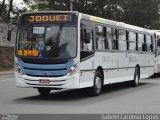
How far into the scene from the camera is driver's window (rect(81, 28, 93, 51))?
15.8m

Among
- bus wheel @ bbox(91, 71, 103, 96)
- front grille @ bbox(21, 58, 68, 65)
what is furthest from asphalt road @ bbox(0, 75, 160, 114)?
front grille @ bbox(21, 58, 68, 65)

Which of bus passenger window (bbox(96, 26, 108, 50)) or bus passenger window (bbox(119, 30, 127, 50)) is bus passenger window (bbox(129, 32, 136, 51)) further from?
bus passenger window (bbox(96, 26, 108, 50))

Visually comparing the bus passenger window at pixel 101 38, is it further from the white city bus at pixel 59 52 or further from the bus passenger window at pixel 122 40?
the bus passenger window at pixel 122 40

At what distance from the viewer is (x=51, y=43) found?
50.8 ft

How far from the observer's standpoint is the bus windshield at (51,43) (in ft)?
50.5

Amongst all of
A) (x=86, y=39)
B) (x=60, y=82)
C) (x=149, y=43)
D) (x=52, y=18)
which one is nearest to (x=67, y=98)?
(x=60, y=82)

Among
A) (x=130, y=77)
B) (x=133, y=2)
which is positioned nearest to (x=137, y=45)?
(x=130, y=77)

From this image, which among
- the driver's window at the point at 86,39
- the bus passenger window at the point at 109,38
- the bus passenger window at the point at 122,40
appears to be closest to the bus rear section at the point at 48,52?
the driver's window at the point at 86,39

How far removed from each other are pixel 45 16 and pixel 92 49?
2052 millimetres

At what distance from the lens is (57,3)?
5912cm

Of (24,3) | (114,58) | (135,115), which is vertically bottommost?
(135,115)

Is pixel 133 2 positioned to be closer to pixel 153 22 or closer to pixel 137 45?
pixel 153 22

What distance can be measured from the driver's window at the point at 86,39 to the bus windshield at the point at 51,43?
1.54 ft

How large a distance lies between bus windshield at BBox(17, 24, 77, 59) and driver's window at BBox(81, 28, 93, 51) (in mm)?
471
